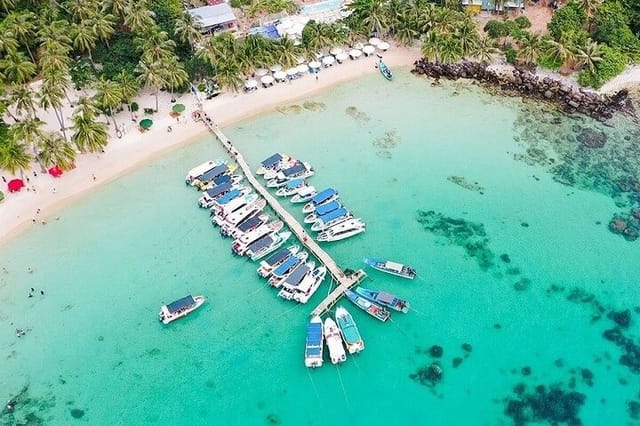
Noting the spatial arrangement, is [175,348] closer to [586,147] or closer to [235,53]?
[235,53]

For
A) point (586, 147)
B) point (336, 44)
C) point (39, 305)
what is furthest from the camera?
point (336, 44)

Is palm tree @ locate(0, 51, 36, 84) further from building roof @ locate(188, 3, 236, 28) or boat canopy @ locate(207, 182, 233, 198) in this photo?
boat canopy @ locate(207, 182, 233, 198)

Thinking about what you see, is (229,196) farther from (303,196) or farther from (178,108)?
(178,108)

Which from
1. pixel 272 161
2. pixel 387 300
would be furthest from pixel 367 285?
pixel 272 161

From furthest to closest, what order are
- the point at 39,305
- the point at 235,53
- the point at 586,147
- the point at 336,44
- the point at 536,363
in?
the point at 336,44 → the point at 235,53 → the point at 586,147 → the point at 39,305 → the point at 536,363

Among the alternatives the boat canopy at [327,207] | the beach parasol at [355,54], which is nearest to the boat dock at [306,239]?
the boat canopy at [327,207]

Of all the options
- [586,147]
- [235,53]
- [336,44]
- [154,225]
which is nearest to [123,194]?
[154,225]

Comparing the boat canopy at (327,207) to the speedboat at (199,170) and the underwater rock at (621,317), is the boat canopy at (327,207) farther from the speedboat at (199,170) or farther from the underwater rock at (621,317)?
the underwater rock at (621,317)
